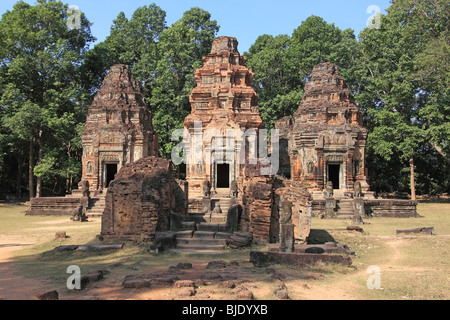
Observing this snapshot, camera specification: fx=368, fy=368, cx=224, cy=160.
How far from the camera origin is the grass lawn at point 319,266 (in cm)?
626

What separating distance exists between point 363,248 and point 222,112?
564 inches

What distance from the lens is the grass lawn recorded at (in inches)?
247

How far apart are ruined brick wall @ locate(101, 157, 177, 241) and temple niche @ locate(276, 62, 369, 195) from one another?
533 inches

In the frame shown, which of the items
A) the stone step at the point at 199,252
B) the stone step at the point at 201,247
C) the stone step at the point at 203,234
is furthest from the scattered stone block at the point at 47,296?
the stone step at the point at 203,234

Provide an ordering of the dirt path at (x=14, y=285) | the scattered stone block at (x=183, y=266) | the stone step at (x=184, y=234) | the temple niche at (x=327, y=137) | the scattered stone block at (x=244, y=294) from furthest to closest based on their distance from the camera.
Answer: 1. the temple niche at (x=327, y=137)
2. the stone step at (x=184, y=234)
3. the scattered stone block at (x=183, y=266)
4. the dirt path at (x=14, y=285)
5. the scattered stone block at (x=244, y=294)

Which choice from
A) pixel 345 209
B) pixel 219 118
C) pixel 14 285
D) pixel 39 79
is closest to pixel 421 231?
pixel 345 209

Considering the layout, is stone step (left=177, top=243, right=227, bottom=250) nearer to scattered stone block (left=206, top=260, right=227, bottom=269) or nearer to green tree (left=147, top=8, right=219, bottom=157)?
scattered stone block (left=206, top=260, right=227, bottom=269)

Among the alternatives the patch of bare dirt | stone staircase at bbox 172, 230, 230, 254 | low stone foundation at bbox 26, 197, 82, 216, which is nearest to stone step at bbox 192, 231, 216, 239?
stone staircase at bbox 172, 230, 230, 254

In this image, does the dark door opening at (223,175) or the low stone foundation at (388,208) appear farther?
the dark door opening at (223,175)

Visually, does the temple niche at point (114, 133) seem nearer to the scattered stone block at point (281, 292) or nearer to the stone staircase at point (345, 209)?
the stone staircase at point (345, 209)

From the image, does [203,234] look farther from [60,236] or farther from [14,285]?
[14,285]

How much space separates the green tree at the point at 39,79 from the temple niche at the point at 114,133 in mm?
3510

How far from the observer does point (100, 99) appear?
24.6 meters

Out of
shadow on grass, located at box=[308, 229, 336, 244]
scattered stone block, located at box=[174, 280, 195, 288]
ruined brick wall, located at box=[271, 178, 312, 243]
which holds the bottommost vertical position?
shadow on grass, located at box=[308, 229, 336, 244]
